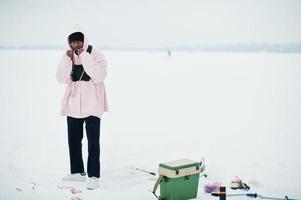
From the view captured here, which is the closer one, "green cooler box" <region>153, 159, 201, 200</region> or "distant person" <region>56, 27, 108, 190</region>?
"green cooler box" <region>153, 159, 201, 200</region>

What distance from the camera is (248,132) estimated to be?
713 cm

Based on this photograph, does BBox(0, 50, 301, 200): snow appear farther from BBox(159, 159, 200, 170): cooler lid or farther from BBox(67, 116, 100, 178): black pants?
BBox(159, 159, 200, 170): cooler lid

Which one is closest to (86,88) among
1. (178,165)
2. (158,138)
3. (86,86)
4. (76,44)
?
(86,86)

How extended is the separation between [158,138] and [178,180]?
9.44 feet

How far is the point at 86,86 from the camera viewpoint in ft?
14.1

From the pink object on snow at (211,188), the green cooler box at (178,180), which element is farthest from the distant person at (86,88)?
the pink object on snow at (211,188)

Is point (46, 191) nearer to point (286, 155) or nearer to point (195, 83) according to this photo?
point (286, 155)

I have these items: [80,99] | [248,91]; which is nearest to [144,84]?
[248,91]

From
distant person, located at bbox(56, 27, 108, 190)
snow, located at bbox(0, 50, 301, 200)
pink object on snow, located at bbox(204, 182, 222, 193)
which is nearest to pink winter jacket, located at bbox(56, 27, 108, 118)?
distant person, located at bbox(56, 27, 108, 190)

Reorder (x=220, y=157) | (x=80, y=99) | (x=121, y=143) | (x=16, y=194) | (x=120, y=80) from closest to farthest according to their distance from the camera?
(x=16, y=194), (x=80, y=99), (x=220, y=157), (x=121, y=143), (x=120, y=80)

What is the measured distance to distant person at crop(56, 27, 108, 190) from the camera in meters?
4.22

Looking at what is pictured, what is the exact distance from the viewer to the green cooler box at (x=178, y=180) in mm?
3805

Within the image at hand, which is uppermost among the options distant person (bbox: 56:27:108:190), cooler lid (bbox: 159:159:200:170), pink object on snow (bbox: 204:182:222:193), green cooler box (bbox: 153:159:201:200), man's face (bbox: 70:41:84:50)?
man's face (bbox: 70:41:84:50)

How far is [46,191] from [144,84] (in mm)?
10916
